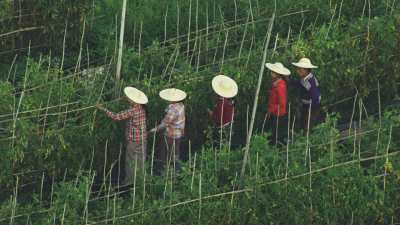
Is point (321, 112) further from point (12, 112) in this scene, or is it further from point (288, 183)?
point (12, 112)

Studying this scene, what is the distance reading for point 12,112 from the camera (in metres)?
8.48

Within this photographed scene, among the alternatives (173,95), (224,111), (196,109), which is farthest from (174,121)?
(196,109)

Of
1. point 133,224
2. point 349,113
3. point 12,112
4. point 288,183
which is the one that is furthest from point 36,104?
point 349,113

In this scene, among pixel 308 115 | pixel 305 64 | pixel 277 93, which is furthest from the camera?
pixel 308 115

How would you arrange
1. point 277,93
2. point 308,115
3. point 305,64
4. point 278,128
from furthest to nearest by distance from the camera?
point 278,128 → point 308,115 → point 305,64 → point 277,93

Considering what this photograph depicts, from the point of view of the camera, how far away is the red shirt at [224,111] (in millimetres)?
8680

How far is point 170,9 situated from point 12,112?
2963 mm

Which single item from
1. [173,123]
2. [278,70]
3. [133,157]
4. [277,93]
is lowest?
[133,157]

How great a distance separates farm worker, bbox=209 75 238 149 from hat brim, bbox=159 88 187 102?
12.3 inches

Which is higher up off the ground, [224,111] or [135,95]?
[135,95]

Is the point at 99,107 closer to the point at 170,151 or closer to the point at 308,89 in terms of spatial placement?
the point at 170,151

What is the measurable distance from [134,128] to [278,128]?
5.21 ft

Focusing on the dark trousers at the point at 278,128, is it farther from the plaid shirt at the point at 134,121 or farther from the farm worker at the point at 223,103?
the plaid shirt at the point at 134,121

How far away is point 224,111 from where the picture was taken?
8.70 meters
